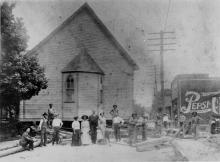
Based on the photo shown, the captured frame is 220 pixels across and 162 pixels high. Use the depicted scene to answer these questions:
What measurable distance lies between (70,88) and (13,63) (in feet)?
19.6

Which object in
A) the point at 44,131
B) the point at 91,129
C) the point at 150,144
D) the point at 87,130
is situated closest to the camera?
the point at 150,144

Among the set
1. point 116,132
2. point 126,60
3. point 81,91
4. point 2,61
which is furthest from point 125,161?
point 126,60

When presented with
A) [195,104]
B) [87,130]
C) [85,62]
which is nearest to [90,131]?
[87,130]

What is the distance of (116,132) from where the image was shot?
18.2 metres

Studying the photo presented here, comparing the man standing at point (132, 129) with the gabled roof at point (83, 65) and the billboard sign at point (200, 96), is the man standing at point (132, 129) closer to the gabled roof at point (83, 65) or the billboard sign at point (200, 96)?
the billboard sign at point (200, 96)

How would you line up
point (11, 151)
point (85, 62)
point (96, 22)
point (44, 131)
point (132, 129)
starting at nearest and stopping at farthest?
1. point (11, 151)
2. point (44, 131)
3. point (132, 129)
4. point (85, 62)
5. point (96, 22)

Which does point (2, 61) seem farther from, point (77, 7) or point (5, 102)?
point (77, 7)

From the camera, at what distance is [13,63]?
18.0 metres

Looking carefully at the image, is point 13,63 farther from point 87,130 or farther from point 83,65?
point 83,65

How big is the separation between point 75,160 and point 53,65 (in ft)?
43.7

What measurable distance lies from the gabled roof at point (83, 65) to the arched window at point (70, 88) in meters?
0.59

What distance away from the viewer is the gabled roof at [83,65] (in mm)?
23188

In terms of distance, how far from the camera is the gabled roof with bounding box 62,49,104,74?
2319cm

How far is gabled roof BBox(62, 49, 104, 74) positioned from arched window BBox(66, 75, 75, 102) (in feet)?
1.94
